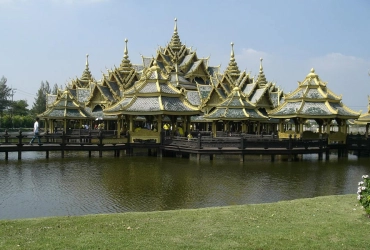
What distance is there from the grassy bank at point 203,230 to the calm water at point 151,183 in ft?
7.10

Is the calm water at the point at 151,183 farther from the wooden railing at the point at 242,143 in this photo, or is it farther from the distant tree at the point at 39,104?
the distant tree at the point at 39,104

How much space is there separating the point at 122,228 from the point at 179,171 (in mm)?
10927

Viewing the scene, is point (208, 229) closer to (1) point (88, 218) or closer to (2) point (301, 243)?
(2) point (301, 243)

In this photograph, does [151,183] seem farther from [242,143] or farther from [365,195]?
[242,143]

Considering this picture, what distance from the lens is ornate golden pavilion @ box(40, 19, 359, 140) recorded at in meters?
27.0

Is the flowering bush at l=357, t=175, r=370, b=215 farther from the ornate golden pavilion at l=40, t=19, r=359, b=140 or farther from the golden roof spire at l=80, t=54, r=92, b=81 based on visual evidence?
the golden roof spire at l=80, t=54, r=92, b=81

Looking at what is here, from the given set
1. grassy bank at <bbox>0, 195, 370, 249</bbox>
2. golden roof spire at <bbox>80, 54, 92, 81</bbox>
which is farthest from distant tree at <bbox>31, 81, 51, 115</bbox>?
grassy bank at <bbox>0, 195, 370, 249</bbox>

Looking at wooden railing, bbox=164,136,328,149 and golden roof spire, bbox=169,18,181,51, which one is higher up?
golden roof spire, bbox=169,18,181,51

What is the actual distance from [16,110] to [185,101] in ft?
185

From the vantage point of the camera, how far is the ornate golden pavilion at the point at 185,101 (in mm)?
27016

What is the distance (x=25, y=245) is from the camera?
21.7ft

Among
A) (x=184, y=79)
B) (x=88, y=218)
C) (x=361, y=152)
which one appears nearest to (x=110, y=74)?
(x=184, y=79)

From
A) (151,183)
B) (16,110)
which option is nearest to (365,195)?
(151,183)

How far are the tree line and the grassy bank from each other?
49.2 m
